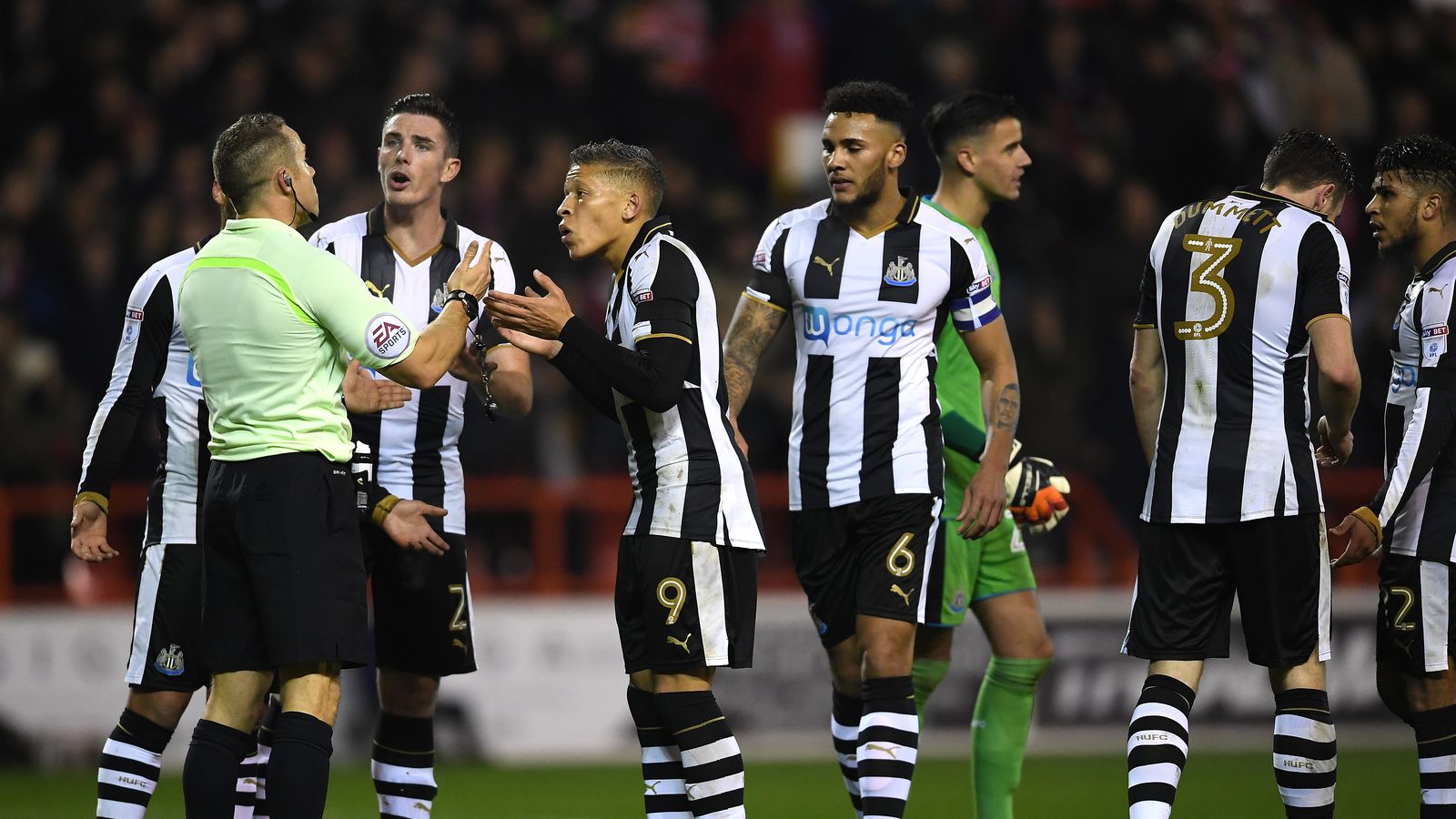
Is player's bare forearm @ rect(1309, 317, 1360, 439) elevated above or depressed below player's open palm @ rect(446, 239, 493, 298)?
below

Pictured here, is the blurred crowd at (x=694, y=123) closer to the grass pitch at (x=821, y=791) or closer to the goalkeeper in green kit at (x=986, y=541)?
the grass pitch at (x=821, y=791)

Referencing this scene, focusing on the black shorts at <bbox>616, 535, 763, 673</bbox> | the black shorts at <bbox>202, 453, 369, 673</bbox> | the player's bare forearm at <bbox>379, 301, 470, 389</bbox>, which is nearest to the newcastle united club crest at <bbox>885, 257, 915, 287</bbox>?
the black shorts at <bbox>616, 535, 763, 673</bbox>

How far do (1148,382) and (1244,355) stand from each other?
1.53 feet

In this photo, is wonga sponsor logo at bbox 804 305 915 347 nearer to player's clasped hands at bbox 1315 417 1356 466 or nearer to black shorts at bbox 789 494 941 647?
black shorts at bbox 789 494 941 647

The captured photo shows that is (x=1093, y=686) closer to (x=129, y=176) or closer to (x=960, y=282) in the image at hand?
(x=960, y=282)

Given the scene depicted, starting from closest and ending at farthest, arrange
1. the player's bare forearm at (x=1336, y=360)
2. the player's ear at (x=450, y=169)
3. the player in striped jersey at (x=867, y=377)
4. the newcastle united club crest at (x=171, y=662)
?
the player's bare forearm at (x=1336, y=360) < the newcastle united club crest at (x=171, y=662) < the player in striped jersey at (x=867, y=377) < the player's ear at (x=450, y=169)

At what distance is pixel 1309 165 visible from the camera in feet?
19.4

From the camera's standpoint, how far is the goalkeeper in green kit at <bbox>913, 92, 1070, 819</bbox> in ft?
21.3

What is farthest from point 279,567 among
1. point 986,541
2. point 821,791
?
point 821,791

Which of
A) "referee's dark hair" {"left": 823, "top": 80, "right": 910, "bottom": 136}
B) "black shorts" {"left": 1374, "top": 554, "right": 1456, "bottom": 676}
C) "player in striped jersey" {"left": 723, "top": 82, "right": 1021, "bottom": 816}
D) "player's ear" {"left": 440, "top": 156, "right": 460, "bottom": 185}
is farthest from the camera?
"player's ear" {"left": 440, "top": 156, "right": 460, "bottom": 185}

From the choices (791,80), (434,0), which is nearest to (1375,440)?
(791,80)

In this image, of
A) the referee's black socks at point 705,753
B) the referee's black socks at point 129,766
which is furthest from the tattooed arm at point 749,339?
the referee's black socks at point 129,766

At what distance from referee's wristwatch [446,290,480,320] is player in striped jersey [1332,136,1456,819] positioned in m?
3.14

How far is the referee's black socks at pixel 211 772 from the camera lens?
5.05 m
